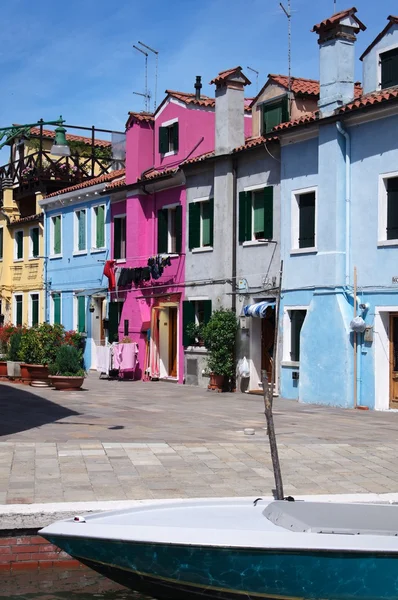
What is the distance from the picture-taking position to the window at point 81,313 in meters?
34.8

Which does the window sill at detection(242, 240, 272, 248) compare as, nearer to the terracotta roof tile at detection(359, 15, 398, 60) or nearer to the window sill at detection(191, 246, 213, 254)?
the window sill at detection(191, 246, 213, 254)

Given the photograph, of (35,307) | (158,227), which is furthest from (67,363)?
(35,307)

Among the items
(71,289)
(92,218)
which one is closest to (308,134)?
(92,218)

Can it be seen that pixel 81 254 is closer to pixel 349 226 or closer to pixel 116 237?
pixel 116 237

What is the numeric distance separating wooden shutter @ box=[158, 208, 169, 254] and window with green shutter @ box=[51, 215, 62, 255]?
851cm

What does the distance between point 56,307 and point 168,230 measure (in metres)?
9.54

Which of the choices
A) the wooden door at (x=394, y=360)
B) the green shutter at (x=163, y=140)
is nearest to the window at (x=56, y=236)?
the green shutter at (x=163, y=140)

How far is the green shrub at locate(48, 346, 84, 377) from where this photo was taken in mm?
23828

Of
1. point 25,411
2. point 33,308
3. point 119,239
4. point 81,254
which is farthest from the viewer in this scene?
point 33,308

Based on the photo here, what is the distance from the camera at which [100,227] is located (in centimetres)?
3353

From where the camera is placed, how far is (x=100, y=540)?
6746mm

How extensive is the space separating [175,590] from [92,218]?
27.9 m

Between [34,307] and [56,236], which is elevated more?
[56,236]

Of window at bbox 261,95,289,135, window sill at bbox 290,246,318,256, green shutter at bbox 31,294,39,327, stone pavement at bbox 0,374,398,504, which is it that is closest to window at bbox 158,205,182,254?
window at bbox 261,95,289,135
